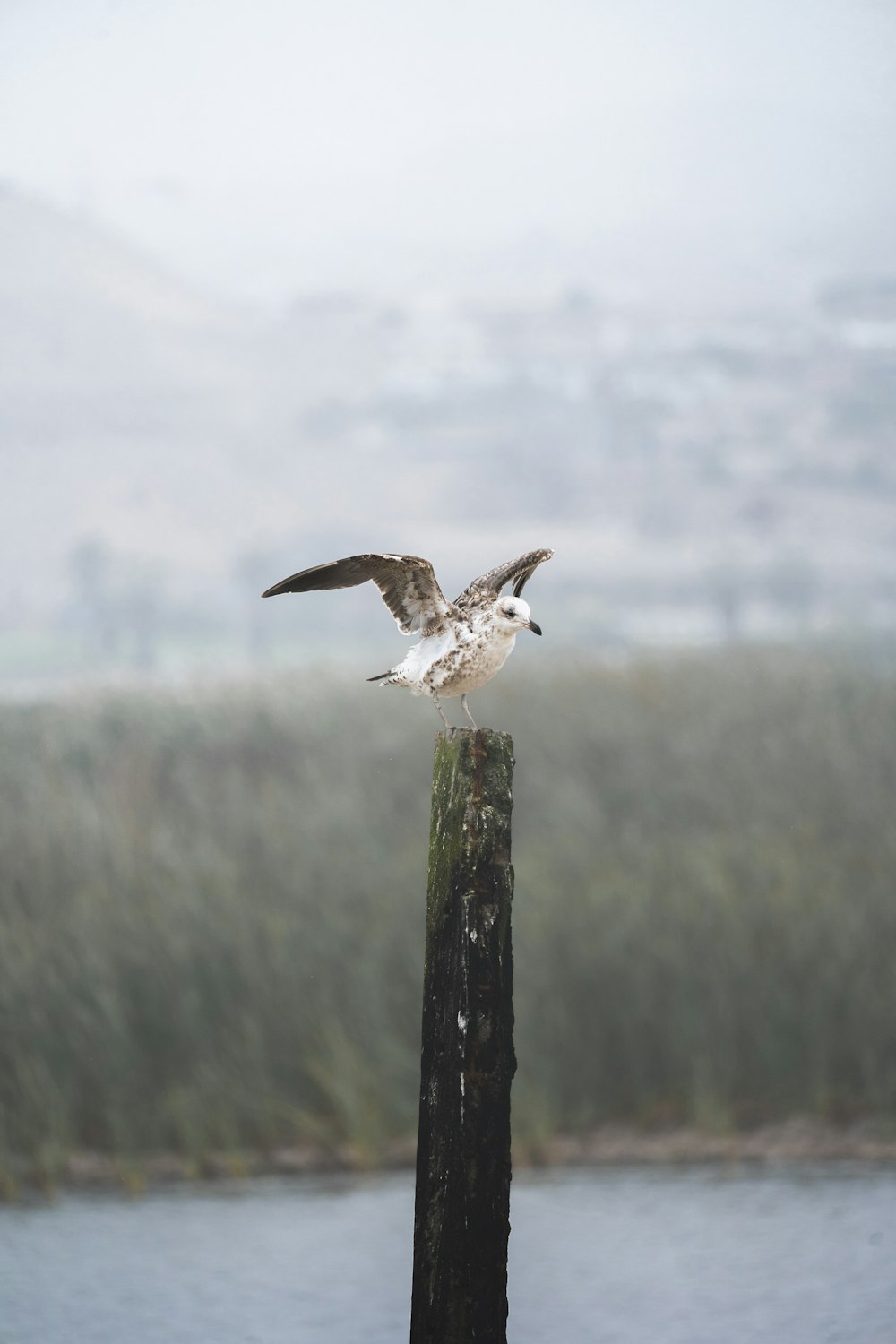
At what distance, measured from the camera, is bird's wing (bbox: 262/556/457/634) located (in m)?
3.83

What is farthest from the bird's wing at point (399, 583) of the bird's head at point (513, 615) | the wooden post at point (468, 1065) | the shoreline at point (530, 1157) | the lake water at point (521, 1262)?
the shoreline at point (530, 1157)

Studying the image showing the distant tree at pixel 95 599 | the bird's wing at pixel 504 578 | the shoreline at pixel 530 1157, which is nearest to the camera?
the bird's wing at pixel 504 578

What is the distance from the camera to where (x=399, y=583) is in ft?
12.9

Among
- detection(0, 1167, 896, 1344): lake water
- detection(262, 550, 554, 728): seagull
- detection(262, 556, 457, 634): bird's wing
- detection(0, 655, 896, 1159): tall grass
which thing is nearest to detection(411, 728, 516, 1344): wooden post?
detection(262, 550, 554, 728): seagull

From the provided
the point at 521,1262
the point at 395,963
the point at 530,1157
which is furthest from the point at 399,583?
the point at 395,963

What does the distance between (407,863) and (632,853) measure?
1.33m

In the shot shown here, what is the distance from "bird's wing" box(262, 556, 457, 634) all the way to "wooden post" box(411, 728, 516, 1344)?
37 centimetres

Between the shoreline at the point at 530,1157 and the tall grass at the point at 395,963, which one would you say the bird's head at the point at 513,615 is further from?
the shoreline at the point at 530,1157

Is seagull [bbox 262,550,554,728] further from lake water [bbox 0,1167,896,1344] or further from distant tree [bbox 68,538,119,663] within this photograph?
distant tree [bbox 68,538,119,663]

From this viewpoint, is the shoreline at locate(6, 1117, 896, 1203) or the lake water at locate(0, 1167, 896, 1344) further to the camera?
the shoreline at locate(6, 1117, 896, 1203)

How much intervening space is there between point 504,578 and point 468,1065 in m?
1.20

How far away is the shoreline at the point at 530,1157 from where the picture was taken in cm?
787

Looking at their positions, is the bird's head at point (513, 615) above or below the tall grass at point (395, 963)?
above

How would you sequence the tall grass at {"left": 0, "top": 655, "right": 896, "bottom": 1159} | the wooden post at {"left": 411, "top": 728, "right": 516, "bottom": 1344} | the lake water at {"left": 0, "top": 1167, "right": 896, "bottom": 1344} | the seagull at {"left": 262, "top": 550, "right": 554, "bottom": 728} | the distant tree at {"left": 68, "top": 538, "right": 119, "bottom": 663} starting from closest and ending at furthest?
the wooden post at {"left": 411, "top": 728, "right": 516, "bottom": 1344}
the seagull at {"left": 262, "top": 550, "right": 554, "bottom": 728}
the lake water at {"left": 0, "top": 1167, "right": 896, "bottom": 1344}
the tall grass at {"left": 0, "top": 655, "right": 896, "bottom": 1159}
the distant tree at {"left": 68, "top": 538, "right": 119, "bottom": 663}
